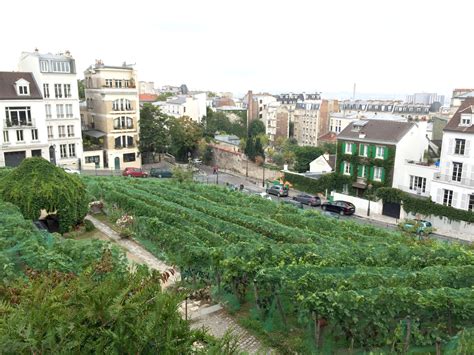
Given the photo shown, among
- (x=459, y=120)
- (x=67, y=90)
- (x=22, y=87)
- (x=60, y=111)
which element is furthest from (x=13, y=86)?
(x=459, y=120)

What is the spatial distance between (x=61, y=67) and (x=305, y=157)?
38687mm

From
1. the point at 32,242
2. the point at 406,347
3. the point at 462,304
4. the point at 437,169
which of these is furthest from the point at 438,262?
the point at 437,169

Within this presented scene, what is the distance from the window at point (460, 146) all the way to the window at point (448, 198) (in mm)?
3630

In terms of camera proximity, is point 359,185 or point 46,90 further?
point 46,90

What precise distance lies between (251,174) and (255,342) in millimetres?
49114

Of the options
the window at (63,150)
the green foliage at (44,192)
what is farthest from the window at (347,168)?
the window at (63,150)

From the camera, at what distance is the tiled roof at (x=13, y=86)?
4481 centimetres

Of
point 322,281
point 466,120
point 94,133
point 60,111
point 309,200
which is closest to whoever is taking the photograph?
point 322,281

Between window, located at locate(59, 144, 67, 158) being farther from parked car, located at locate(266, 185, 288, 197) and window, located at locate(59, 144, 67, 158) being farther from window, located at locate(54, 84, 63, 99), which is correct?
parked car, located at locate(266, 185, 288, 197)

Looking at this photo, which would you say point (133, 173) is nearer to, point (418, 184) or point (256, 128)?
point (418, 184)

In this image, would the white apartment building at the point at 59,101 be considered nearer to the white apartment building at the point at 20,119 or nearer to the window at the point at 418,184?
the white apartment building at the point at 20,119

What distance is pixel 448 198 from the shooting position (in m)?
37.9

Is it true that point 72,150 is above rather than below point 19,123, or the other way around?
below

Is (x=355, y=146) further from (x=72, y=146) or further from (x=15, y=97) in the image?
(x=15, y=97)
